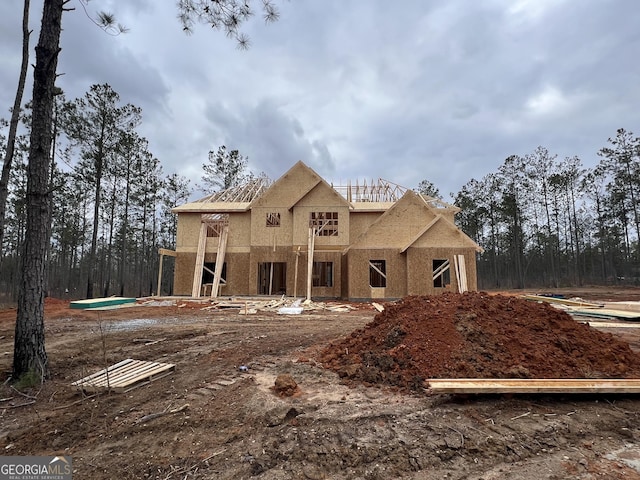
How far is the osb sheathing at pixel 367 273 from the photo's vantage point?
1869cm

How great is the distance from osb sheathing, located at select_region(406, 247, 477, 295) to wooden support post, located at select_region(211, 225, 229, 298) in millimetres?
11457

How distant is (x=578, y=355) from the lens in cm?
511

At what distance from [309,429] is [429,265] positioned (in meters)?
16.4

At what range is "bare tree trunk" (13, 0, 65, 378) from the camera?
4992mm

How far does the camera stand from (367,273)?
61.6 feet

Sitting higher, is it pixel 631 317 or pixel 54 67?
pixel 54 67

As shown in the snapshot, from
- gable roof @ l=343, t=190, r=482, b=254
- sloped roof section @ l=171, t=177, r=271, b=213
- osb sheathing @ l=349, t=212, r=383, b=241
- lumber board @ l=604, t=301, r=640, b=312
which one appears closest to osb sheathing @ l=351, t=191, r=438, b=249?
gable roof @ l=343, t=190, r=482, b=254

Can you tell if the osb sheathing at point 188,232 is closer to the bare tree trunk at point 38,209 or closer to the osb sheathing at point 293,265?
the osb sheathing at point 293,265

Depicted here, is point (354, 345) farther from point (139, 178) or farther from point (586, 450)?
point (139, 178)

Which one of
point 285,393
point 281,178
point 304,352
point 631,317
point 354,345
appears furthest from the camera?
point 281,178

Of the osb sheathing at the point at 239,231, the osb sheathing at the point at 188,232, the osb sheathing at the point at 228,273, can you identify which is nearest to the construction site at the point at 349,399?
the osb sheathing at the point at 228,273

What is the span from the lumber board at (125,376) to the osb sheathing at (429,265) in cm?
1491

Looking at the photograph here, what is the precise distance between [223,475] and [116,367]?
3932 mm

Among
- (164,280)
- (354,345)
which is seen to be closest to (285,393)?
(354,345)
